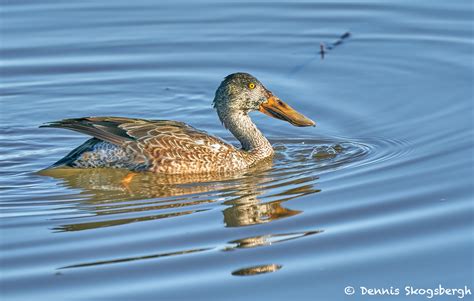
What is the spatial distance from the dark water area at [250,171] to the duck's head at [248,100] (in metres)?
0.38

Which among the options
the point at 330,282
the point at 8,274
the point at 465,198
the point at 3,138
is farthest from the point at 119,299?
the point at 3,138

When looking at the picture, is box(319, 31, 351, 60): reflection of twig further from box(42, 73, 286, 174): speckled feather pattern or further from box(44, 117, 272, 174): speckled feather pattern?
box(44, 117, 272, 174): speckled feather pattern

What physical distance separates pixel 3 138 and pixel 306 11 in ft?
19.1

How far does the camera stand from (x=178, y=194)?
402 inches

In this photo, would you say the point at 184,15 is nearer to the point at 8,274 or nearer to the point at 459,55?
the point at 459,55

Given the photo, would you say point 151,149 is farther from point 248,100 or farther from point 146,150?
point 248,100

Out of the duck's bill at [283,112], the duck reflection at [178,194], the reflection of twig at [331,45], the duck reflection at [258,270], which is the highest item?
the reflection of twig at [331,45]

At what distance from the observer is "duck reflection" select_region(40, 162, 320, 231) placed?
A: 9422 mm

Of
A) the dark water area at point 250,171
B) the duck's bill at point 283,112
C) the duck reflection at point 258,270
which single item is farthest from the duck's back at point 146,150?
the duck reflection at point 258,270

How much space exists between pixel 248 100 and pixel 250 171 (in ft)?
3.05

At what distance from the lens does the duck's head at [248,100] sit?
1161 centimetres

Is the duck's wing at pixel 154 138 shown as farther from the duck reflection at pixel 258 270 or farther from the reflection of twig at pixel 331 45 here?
the reflection of twig at pixel 331 45

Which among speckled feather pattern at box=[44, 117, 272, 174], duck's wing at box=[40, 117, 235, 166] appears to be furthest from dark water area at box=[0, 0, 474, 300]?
duck's wing at box=[40, 117, 235, 166]

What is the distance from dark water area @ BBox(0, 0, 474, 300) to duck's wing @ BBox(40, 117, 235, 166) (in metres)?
0.28
